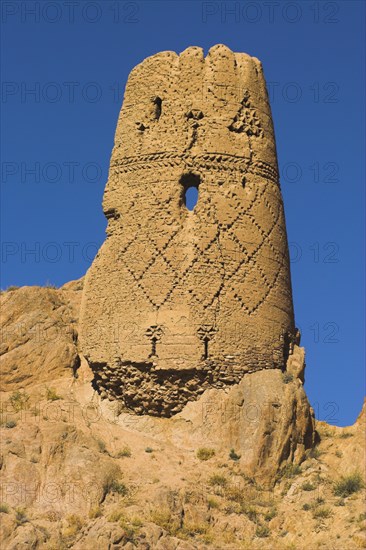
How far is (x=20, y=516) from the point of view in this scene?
2045 cm

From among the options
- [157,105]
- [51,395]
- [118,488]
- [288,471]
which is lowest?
[118,488]

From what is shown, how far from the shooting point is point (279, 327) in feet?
80.0

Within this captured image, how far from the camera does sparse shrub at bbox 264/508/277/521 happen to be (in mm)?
Answer: 21656

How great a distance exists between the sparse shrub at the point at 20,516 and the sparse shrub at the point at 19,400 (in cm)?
332

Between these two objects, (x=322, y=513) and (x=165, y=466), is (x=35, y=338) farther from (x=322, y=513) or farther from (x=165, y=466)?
(x=322, y=513)

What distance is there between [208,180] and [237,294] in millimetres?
2549

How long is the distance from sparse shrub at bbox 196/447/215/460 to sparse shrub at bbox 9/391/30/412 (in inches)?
149

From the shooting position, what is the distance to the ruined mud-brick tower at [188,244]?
23.3m

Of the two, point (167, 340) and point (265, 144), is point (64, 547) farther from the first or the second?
point (265, 144)

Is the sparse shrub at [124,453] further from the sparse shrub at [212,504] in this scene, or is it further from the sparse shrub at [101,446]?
the sparse shrub at [212,504]

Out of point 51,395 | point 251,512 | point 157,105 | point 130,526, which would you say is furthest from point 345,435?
point 157,105

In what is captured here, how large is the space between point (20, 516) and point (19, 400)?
4.03m

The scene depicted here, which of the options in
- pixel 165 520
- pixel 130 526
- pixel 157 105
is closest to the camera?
pixel 130 526

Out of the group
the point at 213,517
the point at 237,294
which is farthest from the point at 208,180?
the point at 213,517
